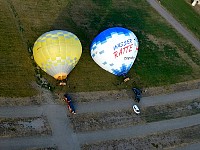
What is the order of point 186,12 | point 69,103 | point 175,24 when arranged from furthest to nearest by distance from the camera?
point 186,12, point 175,24, point 69,103

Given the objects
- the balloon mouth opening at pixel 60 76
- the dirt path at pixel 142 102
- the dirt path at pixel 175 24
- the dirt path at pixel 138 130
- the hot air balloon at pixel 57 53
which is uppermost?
the dirt path at pixel 175 24

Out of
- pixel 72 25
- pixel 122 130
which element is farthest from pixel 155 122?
pixel 72 25

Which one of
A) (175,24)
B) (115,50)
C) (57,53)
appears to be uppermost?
(175,24)

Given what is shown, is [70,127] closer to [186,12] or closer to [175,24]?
[175,24]

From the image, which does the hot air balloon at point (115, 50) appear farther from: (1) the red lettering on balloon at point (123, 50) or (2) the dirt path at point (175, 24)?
(2) the dirt path at point (175, 24)

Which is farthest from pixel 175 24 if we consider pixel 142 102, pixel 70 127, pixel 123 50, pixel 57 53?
pixel 70 127

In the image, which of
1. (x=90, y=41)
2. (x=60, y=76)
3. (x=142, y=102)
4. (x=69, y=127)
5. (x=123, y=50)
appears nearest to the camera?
(x=69, y=127)

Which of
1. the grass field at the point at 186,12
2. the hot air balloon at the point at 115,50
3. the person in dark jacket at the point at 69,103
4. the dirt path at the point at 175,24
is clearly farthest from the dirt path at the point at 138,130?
the grass field at the point at 186,12
